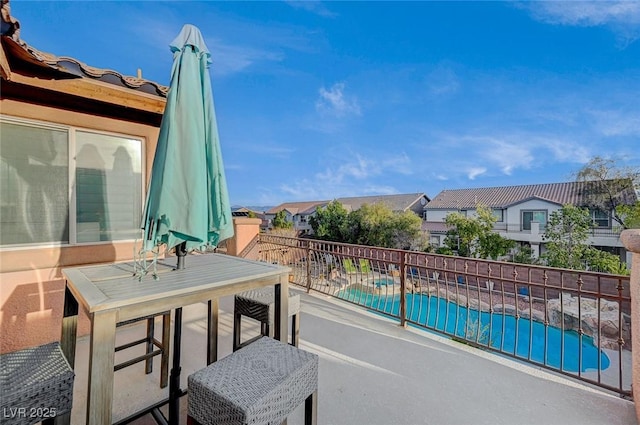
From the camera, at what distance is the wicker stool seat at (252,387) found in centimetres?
109

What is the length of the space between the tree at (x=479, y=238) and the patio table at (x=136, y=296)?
59.2 feet

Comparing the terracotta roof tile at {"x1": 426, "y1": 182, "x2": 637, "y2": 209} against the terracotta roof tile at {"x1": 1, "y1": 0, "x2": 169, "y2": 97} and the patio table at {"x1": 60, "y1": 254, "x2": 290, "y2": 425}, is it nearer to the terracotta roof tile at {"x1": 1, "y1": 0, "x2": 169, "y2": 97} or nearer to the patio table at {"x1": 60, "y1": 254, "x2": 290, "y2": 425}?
the patio table at {"x1": 60, "y1": 254, "x2": 290, "y2": 425}

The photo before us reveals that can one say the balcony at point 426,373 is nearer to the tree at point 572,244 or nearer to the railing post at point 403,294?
the railing post at point 403,294

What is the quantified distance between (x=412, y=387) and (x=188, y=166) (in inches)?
98.6

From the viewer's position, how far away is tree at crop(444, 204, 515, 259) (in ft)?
54.0

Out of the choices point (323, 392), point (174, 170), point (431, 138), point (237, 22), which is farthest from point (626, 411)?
point (431, 138)

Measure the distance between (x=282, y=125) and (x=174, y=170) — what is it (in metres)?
22.3

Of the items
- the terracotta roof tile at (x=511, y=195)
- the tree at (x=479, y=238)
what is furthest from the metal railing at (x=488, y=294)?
the terracotta roof tile at (x=511, y=195)

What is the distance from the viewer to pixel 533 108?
1864cm

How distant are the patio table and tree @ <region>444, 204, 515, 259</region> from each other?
1805cm

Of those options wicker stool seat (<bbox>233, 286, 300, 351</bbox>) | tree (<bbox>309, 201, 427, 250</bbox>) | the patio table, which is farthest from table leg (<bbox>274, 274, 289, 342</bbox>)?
tree (<bbox>309, 201, 427, 250</bbox>)

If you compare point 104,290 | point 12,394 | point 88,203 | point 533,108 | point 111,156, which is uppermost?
point 533,108

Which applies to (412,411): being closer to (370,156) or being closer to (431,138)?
(431,138)

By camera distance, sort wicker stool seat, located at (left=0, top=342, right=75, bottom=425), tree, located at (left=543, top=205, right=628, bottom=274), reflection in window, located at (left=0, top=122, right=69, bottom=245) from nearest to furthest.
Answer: wicker stool seat, located at (left=0, top=342, right=75, bottom=425)
reflection in window, located at (left=0, top=122, right=69, bottom=245)
tree, located at (left=543, top=205, right=628, bottom=274)
